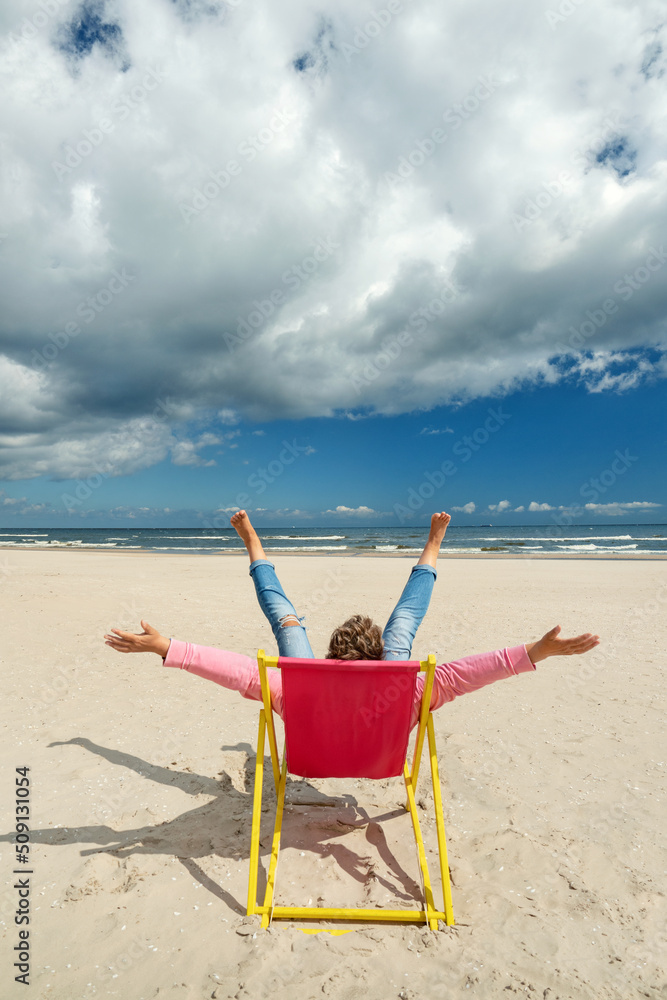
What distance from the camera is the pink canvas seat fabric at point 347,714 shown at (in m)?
2.50

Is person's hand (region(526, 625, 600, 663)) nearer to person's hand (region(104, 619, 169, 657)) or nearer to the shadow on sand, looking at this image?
the shadow on sand

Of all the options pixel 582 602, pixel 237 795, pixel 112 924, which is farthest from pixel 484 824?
pixel 582 602

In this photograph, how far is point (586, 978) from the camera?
210cm

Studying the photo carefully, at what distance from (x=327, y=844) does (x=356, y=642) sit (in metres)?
1.22

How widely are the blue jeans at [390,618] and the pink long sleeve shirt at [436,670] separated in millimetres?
526

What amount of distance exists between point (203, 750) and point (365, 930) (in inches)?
83.4

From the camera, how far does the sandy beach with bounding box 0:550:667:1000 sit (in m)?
2.15

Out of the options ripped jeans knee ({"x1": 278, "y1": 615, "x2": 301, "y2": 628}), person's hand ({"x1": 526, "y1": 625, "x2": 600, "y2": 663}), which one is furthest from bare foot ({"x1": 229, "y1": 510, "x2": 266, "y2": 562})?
person's hand ({"x1": 526, "y1": 625, "x2": 600, "y2": 663})

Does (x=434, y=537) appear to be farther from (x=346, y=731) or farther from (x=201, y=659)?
(x=201, y=659)

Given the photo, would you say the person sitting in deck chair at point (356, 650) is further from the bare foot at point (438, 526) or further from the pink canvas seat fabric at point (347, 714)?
the bare foot at point (438, 526)

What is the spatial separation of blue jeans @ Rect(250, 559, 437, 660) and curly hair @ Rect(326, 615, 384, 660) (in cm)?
39

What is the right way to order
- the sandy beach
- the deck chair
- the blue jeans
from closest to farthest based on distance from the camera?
1. the sandy beach
2. the deck chair
3. the blue jeans

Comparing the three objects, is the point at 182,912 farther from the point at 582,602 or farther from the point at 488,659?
the point at 582,602

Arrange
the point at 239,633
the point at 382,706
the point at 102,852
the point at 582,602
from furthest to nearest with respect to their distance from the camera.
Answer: the point at 582,602 < the point at 239,633 < the point at 102,852 < the point at 382,706
